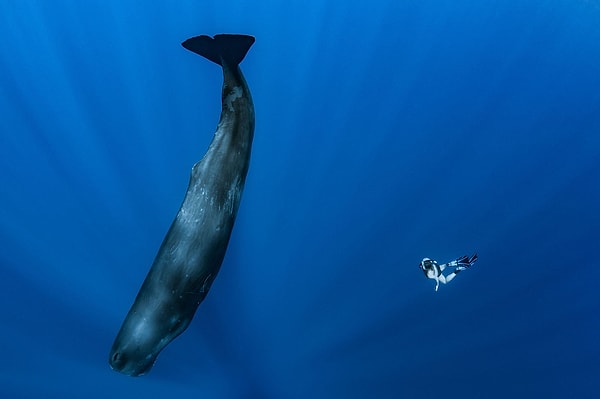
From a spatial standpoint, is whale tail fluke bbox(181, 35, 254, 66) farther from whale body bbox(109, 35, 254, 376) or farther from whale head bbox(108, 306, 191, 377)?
whale head bbox(108, 306, 191, 377)

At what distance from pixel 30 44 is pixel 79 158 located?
1670mm

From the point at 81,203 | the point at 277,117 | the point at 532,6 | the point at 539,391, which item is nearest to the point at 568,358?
the point at 539,391

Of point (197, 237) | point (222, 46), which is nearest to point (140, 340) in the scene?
point (197, 237)

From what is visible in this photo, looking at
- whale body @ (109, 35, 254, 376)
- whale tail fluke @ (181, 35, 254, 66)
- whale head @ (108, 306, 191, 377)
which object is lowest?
whale head @ (108, 306, 191, 377)

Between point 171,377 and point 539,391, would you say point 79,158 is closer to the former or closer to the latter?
point 171,377

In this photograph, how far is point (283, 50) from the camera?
6359 mm

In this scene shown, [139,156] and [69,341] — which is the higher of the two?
[139,156]

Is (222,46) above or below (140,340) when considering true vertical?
above

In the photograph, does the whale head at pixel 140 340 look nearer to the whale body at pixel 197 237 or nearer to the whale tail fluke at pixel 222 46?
the whale body at pixel 197 237

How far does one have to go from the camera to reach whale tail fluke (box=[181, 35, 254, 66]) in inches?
134

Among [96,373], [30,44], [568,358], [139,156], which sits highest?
[30,44]

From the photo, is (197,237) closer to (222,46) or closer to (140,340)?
(140,340)

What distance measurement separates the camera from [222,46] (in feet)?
11.4

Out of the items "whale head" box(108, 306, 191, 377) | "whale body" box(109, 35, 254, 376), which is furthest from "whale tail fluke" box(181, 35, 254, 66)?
"whale head" box(108, 306, 191, 377)
